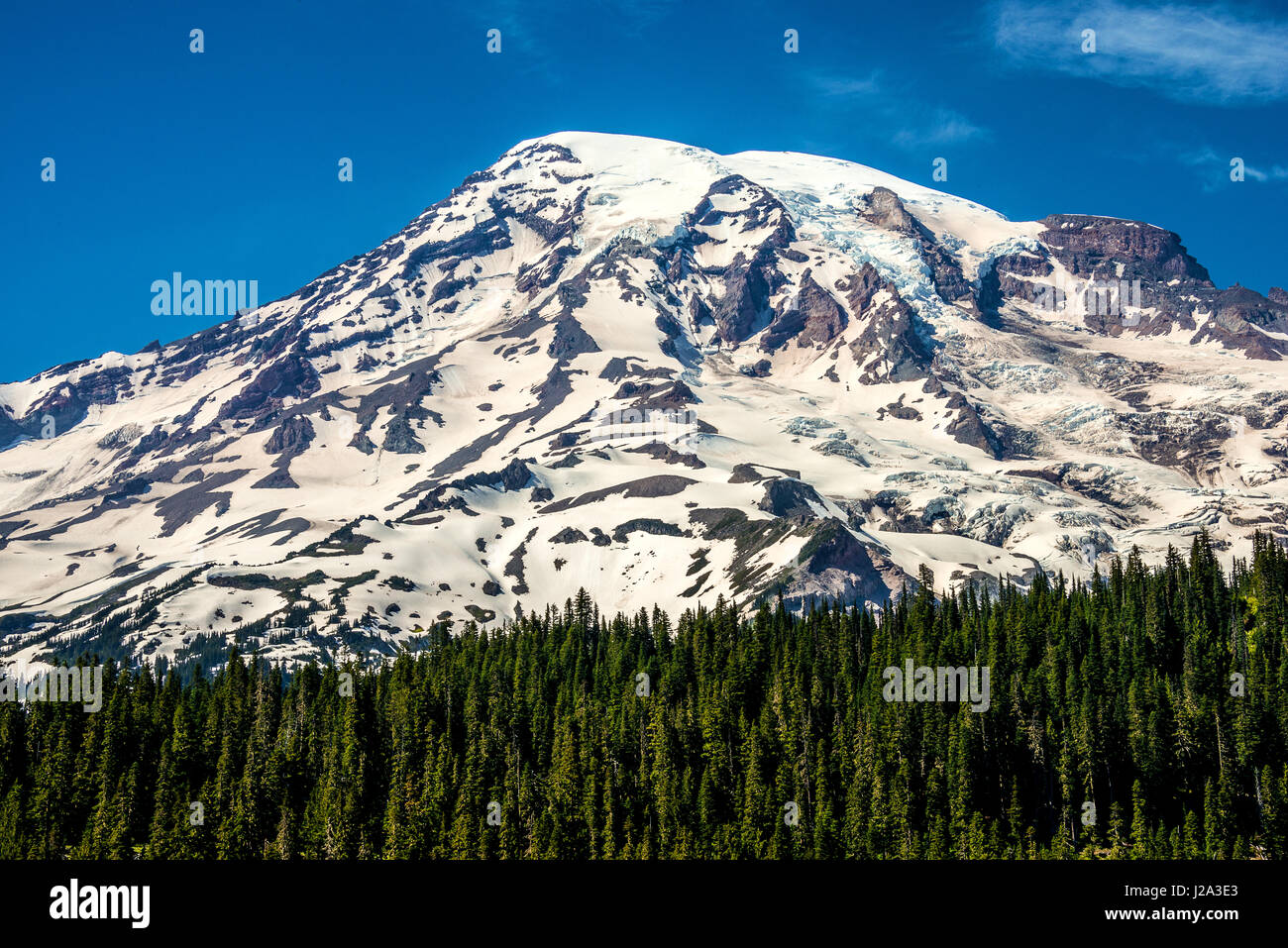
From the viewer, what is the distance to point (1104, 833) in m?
139

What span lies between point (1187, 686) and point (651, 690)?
6861cm

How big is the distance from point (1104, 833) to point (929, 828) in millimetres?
19827
